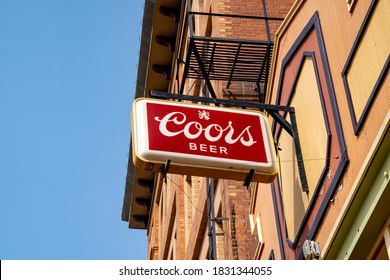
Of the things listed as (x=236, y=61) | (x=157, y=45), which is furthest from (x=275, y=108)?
(x=157, y=45)

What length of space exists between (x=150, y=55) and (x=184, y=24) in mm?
3815

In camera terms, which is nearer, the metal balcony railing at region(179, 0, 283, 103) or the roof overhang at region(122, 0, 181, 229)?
the metal balcony railing at region(179, 0, 283, 103)

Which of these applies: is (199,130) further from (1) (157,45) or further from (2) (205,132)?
(1) (157,45)

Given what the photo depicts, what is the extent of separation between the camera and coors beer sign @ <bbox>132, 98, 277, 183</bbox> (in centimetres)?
943

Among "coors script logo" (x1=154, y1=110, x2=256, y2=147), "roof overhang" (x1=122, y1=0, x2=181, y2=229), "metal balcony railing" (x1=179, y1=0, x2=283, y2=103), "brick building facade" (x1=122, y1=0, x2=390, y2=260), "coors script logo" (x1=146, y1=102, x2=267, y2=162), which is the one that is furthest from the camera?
"roof overhang" (x1=122, y1=0, x2=181, y2=229)

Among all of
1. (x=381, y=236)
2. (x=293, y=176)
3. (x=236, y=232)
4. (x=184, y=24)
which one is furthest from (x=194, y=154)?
(x=184, y=24)

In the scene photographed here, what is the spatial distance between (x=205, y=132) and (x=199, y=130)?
0.08 m

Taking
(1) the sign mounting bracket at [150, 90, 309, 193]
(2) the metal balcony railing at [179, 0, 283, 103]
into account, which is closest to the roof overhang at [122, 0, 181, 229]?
(2) the metal balcony railing at [179, 0, 283, 103]

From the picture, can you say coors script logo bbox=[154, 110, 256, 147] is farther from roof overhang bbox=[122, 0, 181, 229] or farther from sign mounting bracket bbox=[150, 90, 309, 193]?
roof overhang bbox=[122, 0, 181, 229]

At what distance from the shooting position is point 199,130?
982cm

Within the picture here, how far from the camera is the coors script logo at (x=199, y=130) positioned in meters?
9.74

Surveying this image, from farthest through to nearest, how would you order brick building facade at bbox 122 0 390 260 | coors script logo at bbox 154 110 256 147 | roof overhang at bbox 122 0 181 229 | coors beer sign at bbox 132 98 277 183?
roof overhang at bbox 122 0 181 229, coors script logo at bbox 154 110 256 147, coors beer sign at bbox 132 98 277 183, brick building facade at bbox 122 0 390 260

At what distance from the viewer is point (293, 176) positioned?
A: 10664 mm
